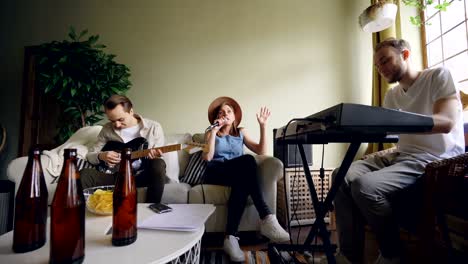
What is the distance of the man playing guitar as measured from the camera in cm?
136

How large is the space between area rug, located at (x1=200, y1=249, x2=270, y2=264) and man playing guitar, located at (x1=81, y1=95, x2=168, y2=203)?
396 mm

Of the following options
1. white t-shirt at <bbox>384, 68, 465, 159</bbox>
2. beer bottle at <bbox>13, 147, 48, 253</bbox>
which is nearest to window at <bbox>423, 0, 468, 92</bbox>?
white t-shirt at <bbox>384, 68, 465, 159</bbox>

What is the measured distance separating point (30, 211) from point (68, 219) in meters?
0.13

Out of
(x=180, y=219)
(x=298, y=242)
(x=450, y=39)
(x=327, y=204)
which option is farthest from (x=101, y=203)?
(x=450, y=39)

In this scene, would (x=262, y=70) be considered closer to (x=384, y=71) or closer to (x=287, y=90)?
(x=287, y=90)

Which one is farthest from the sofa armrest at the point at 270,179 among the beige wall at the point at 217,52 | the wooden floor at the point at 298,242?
the beige wall at the point at 217,52

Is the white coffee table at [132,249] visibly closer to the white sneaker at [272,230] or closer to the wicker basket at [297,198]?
the white sneaker at [272,230]

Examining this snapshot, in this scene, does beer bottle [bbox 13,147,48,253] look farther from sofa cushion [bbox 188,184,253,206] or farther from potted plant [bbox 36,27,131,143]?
potted plant [bbox 36,27,131,143]

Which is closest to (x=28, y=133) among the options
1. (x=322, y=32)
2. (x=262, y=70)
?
(x=262, y=70)

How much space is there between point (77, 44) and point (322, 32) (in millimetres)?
2307

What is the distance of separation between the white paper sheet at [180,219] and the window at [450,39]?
2.08 meters

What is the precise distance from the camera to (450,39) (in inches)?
75.2

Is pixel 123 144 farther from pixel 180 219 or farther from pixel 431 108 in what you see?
pixel 431 108

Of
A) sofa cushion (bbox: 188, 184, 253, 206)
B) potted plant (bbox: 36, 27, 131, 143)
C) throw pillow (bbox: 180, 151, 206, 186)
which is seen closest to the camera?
sofa cushion (bbox: 188, 184, 253, 206)
